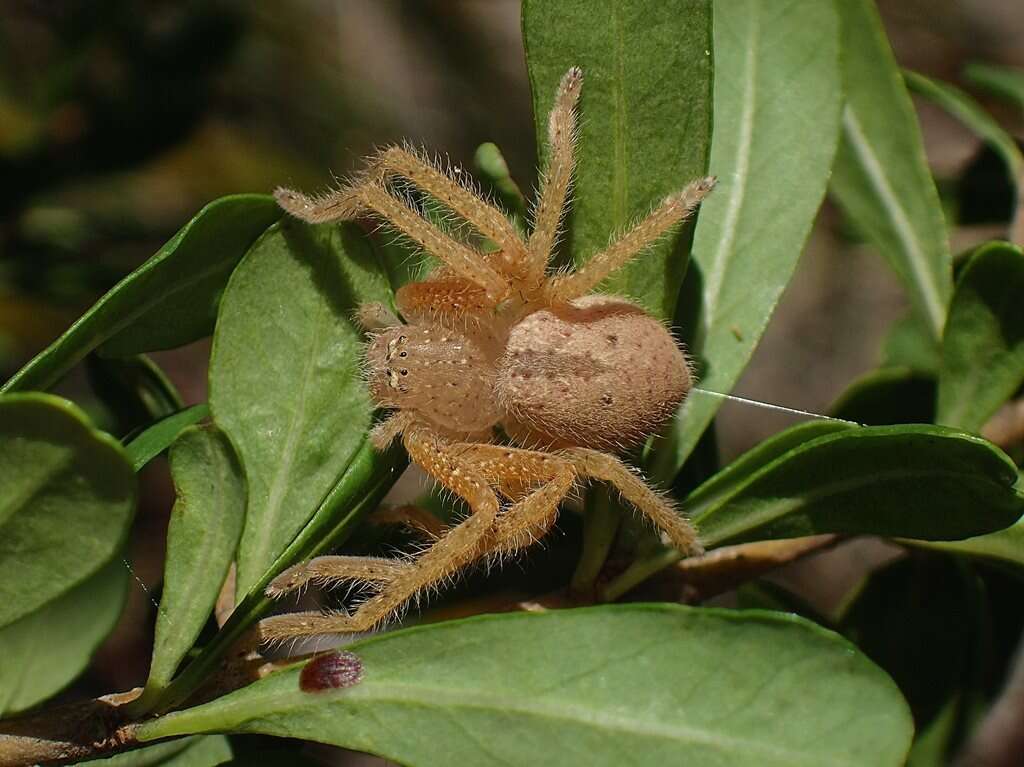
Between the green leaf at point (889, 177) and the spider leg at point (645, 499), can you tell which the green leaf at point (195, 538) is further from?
the green leaf at point (889, 177)

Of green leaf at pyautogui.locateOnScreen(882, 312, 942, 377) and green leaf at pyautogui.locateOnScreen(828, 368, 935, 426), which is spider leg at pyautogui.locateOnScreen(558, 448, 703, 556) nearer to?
green leaf at pyautogui.locateOnScreen(828, 368, 935, 426)

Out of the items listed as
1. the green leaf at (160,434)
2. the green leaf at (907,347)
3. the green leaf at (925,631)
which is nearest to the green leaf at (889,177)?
the green leaf at (907,347)

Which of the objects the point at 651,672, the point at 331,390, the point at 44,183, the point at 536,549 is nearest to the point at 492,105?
the point at 44,183

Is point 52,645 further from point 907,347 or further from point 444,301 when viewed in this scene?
point 907,347

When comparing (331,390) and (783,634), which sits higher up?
(331,390)

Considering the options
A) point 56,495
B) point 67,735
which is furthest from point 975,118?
point 67,735

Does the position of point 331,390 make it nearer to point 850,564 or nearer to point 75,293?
point 75,293
